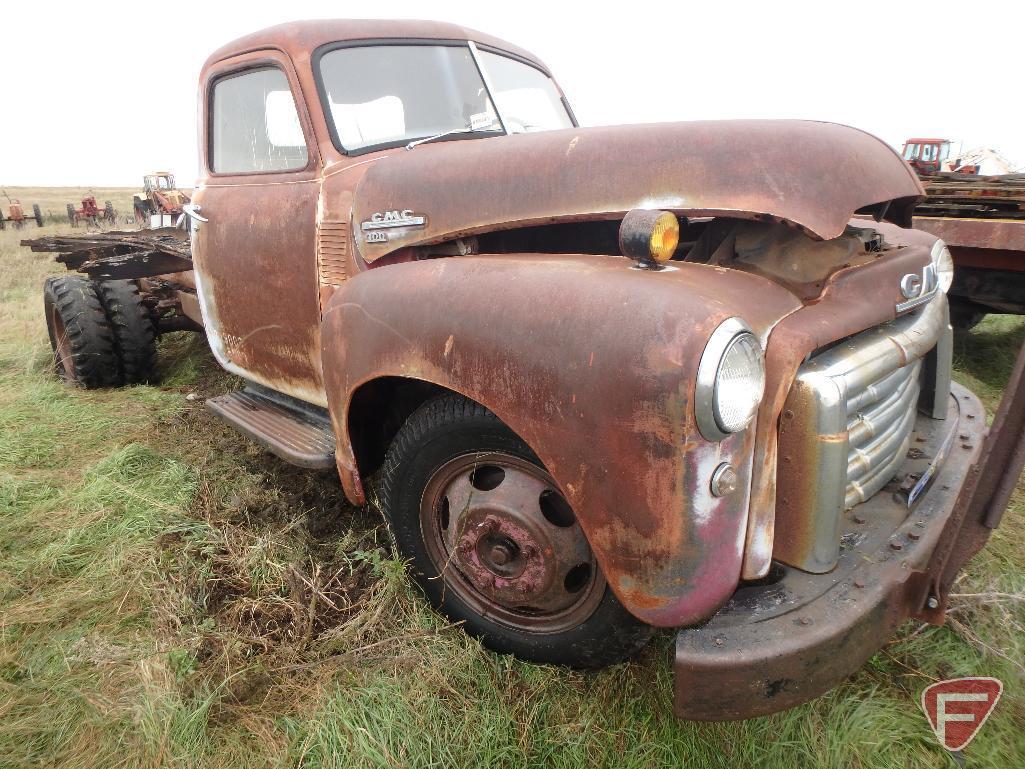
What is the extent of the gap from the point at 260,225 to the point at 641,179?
5.67 ft

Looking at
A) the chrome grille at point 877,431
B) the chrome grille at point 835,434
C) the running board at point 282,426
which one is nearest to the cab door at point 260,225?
the running board at point 282,426

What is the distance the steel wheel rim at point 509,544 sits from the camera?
1.80 metres

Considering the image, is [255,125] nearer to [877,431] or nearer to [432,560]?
[432,560]

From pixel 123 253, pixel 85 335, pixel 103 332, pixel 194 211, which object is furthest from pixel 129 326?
pixel 194 211

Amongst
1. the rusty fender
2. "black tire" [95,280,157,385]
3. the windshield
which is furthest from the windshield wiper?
"black tire" [95,280,157,385]

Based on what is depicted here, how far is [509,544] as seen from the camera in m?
1.89

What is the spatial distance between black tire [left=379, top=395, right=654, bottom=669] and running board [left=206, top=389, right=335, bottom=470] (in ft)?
1.77

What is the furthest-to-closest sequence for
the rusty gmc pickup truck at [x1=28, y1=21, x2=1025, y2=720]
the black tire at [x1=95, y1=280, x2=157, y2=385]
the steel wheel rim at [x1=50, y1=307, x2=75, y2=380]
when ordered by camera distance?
the steel wheel rim at [x1=50, y1=307, x2=75, y2=380] < the black tire at [x1=95, y1=280, x2=157, y2=385] < the rusty gmc pickup truck at [x1=28, y1=21, x2=1025, y2=720]

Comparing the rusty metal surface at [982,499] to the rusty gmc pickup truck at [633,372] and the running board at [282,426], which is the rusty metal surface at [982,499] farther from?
the running board at [282,426]

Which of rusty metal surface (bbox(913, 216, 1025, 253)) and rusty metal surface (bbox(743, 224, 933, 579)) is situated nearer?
rusty metal surface (bbox(743, 224, 933, 579))

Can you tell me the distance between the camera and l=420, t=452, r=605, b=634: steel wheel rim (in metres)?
1.80

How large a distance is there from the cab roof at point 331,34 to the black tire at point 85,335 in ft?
7.25

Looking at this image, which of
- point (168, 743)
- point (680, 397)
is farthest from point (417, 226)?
point (168, 743)

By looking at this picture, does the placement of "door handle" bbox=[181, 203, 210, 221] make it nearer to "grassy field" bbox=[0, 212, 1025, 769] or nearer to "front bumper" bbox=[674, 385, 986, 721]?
"grassy field" bbox=[0, 212, 1025, 769]
